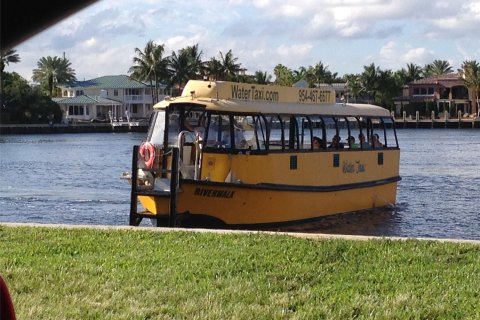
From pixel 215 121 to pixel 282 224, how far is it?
2.48m

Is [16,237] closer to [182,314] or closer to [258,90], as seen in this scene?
[182,314]

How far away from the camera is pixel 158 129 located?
54.7 ft

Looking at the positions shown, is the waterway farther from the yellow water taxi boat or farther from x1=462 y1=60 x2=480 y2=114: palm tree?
x1=462 y1=60 x2=480 y2=114: palm tree

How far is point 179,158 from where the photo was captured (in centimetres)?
1562

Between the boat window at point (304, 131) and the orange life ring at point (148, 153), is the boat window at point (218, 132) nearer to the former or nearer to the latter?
the orange life ring at point (148, 153)

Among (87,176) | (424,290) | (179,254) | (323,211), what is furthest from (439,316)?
(87,176)

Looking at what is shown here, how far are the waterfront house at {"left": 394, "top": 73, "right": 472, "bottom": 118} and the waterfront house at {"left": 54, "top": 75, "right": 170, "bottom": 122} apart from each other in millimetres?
38466

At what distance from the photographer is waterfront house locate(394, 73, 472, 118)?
127 metres

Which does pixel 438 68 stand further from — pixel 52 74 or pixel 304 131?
pixel 304 131

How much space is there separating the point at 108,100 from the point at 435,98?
4724 centimetres

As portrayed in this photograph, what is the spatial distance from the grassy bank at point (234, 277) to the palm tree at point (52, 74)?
351 ft

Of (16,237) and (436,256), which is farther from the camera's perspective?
(16,237)

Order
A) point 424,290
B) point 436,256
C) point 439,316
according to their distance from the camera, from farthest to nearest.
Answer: point 436,256
point 424,290
point 439,316

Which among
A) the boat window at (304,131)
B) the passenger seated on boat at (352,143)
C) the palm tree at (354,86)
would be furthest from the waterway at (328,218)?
the palm tree at (354,86)
